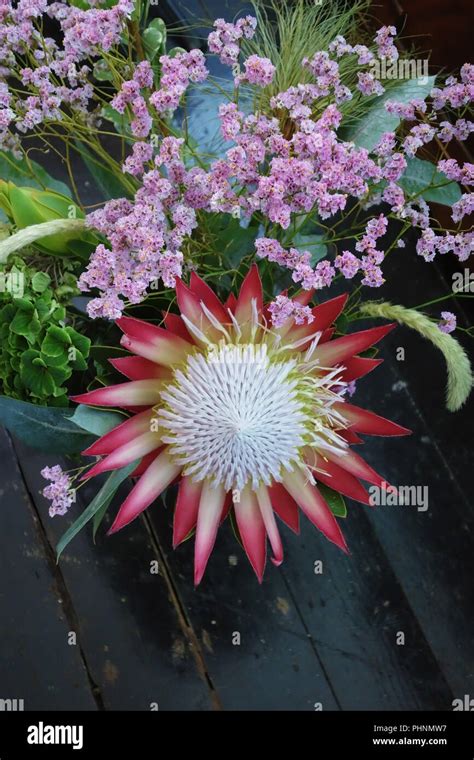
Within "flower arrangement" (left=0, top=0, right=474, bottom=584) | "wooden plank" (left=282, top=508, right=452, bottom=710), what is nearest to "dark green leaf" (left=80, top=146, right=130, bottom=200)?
"flower arrangement" (left=0, top=0, right=474, bottom=584)

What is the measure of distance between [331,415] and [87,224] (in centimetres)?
25

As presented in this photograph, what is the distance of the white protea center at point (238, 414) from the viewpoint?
0.61 metres

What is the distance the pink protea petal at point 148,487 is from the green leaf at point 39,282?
0.17 meters

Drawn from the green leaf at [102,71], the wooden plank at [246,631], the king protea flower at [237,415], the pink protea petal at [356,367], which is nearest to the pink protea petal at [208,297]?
the king protea flower at [237,415]

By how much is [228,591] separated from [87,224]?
1.64 ft

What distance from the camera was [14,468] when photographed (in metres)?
0.96

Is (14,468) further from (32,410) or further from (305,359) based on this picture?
(305,359)

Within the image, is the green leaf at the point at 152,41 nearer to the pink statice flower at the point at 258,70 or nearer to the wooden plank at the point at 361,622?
the pink statice flower at the point at 258,70

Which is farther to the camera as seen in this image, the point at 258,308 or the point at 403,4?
the point at 403,4

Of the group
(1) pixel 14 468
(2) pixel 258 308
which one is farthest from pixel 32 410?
(1) pixel 14 468
